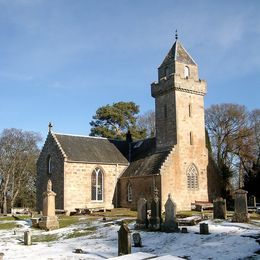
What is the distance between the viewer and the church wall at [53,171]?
38.8m

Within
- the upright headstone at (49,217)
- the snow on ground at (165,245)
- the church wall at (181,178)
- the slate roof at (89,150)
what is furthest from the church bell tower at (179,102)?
the snow on ground at (165,245)

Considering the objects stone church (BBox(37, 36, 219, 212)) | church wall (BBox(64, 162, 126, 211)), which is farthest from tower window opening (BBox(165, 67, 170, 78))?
church wall (BBox(64, 162, 126, 211))

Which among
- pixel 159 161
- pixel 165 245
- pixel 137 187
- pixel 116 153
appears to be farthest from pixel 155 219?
pixel 116 153

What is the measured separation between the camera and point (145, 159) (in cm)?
4053

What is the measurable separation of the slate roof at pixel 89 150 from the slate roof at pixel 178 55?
11125mm

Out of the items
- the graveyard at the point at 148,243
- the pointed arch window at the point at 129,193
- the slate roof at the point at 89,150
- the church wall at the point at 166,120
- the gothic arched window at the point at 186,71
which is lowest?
the graveyard at the point at 148,243

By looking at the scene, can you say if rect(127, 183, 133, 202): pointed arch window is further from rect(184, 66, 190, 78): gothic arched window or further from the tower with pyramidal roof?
rect(184, 66, 190, 78): gothic arched window

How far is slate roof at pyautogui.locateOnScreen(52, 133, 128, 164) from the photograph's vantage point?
1576 inches

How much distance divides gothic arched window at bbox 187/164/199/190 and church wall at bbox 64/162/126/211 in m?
8.00

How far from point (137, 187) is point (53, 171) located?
908cm

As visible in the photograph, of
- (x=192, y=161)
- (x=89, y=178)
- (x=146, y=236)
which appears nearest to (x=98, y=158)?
(x=89, y=178)

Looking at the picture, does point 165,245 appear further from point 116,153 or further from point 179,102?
point 116,153

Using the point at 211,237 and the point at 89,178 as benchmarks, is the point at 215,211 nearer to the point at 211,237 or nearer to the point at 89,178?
the point at 211,237

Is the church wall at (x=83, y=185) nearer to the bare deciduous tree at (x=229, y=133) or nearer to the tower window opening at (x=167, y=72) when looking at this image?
the tower window opening at (x=167, y=72)
